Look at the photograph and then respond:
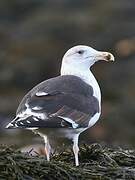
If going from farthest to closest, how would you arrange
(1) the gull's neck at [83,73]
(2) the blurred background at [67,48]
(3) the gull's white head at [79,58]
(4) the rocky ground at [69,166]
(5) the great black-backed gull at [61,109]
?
(2) the blurred background at [67,48] < (3) the gull's white head at [79,58] < (1) the gull's neck at [83,73] < (5) the great black-backed gull at [61,109] < (4) the rocky ground at [69,166]

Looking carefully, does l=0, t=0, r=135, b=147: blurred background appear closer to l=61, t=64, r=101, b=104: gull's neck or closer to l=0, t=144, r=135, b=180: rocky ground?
l=61, t=64, r=101, b=104: gull's neck

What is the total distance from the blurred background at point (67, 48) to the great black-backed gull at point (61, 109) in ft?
23.9

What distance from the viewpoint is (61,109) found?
7.64 m

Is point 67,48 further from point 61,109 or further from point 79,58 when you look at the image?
point 61,109

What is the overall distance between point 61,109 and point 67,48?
1522 cm

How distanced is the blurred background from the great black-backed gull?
728 centimetres

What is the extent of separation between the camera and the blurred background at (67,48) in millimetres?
17777

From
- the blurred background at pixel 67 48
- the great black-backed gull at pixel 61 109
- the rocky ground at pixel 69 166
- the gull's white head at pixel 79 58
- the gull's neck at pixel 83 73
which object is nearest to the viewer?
the rocky ground at pixel 69 166

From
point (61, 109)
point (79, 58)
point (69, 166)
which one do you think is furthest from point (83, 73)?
point (69, 166)

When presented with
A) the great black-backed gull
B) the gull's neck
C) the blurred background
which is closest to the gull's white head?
the gull's neck

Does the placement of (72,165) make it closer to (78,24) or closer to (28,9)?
(78,24)

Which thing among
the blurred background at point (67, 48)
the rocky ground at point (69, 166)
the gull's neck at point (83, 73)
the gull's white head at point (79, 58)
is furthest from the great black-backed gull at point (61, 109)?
the blurred background at point (67, 48)

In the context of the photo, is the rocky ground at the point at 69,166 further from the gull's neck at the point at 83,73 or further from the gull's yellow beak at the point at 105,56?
the gull's yellow beak at the point at 105,56

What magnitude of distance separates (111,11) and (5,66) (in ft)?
15.9
